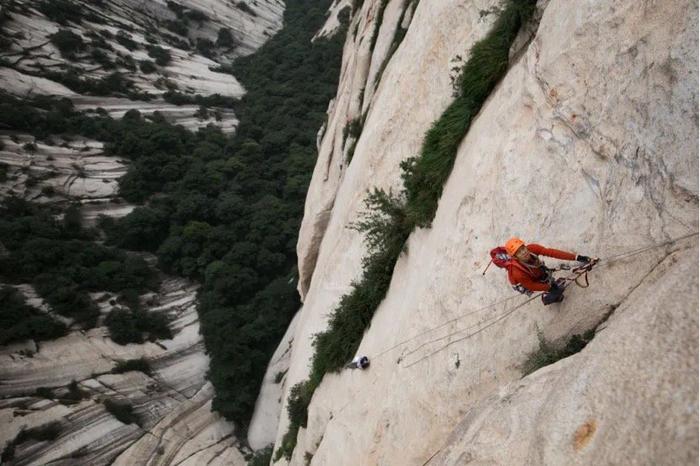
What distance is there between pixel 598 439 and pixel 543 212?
294cm

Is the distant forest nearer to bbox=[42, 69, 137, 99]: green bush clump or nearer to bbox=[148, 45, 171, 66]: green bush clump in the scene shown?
bbox=[42, 69, 137, 99]: green bush clump

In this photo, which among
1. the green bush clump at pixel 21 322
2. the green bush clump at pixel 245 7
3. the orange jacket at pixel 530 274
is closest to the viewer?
the orange jacket at pixel 530 274

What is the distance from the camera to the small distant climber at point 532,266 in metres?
4.13

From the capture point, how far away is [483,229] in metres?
5.88

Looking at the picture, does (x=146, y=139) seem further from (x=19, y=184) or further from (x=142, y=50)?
(x=142, y=50)

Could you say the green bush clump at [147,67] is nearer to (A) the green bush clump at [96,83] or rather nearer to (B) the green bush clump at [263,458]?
(A) the green bush clump at [96,83]

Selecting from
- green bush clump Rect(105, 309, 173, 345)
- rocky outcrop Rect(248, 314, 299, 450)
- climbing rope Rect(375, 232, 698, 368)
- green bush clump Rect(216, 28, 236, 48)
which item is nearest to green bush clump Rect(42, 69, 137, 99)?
green bush clump Rect(216, 28, 236, 48)

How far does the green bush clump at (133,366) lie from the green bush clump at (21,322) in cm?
398

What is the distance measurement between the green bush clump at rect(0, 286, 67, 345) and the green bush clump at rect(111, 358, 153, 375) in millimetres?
3978

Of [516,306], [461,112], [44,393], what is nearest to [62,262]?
[44,393]

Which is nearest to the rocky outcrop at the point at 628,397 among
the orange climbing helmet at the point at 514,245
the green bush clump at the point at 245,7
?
the orange climbing helmet at the point at 514,245

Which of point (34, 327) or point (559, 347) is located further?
point (34, 327)

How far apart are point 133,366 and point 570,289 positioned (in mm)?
28264

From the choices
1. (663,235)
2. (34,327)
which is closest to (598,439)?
(663,235)
